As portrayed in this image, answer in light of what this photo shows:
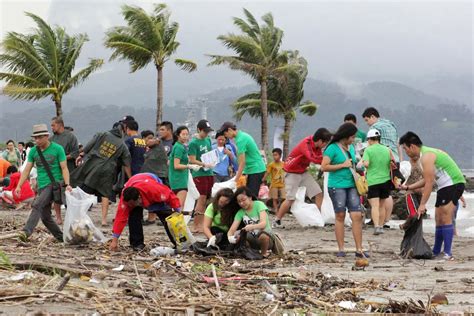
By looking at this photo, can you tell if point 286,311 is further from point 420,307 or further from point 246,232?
point 246,232

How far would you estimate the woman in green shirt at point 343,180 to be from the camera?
9508 millimetres

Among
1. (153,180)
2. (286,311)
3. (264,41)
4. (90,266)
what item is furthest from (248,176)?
(264,41)

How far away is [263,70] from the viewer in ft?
156

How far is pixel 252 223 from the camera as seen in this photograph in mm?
9062

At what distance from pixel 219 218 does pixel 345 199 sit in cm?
149

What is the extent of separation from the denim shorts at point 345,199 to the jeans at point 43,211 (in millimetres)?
3392

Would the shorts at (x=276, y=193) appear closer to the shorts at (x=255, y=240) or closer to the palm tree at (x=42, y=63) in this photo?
the shorts at (x=255, y=240)

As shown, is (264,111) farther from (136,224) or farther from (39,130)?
(136,224)

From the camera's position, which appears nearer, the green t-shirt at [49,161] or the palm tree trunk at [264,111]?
the green t-shirt at [49,161]

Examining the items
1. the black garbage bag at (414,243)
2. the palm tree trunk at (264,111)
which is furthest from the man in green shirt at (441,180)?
the palm tree trunk at (264,111)

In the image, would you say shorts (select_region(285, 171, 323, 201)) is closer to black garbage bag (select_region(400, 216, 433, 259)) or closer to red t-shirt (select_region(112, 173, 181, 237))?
black garbage bag (select_region(400, 216, 433, 259))

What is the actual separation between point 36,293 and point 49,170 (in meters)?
5.09

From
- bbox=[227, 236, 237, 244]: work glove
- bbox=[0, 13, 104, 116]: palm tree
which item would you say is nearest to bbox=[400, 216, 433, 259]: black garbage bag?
bbox=[227, 236, 237, 244]: work glove

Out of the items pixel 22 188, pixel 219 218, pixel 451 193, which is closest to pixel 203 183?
pixel 219 218
